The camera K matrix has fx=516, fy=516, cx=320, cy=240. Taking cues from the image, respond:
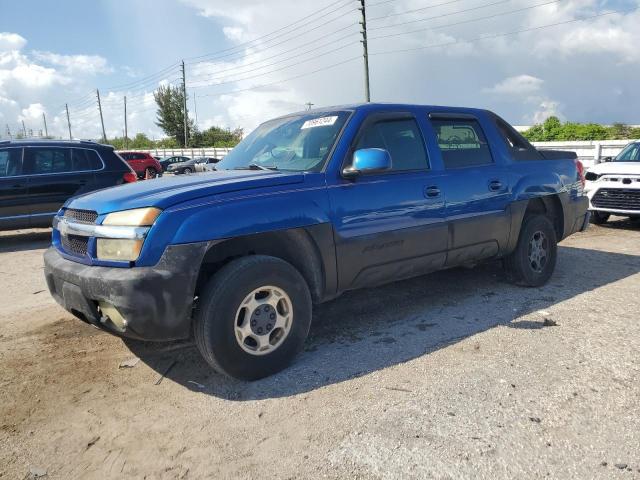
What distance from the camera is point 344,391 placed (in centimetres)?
316

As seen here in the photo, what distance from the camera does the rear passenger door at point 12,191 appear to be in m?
8.53

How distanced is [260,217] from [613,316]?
3.25 m

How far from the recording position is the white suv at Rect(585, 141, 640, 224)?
920cm

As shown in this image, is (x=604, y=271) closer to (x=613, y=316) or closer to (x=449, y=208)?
(x=613, y=316)

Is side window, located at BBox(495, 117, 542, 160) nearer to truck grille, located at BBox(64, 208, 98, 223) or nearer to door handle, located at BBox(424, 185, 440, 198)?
door handle, located at BBox(424, 185, 440, 198)

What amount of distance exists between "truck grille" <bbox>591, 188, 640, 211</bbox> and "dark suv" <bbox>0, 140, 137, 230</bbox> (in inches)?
350

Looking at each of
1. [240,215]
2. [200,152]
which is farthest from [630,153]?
[200,152]

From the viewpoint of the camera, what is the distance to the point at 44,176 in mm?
8836

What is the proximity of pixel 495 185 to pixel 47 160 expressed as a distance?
7604mm

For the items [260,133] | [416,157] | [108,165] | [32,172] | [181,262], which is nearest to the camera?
[181,262]

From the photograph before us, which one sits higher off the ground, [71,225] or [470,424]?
[71,225]

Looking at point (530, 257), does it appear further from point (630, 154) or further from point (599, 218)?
point (630, 154)

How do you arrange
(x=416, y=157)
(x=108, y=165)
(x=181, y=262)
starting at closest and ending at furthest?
(x=181, y=262) < (x=416, y=157) < (x=108, y=165)

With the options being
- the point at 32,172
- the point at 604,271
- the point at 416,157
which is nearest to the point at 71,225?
the point at 416,157
